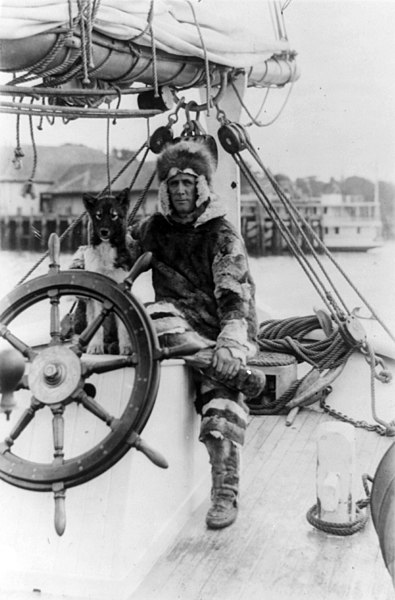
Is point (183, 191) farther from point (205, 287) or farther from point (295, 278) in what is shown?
point (295, 278)

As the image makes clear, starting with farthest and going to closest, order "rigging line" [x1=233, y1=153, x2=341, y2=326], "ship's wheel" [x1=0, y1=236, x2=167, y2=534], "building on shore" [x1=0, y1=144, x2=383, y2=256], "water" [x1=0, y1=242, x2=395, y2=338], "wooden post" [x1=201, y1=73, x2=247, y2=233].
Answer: "building on shore" [x1=0, y1=144, x2=383, y2=256]
"water" [x1=0, y1=242, x2=395, y2=338]
"wooden post" [x1=201, y1=73, x2=247, y2=233]
"rigging line" [x1=233, y1=153, x2=341, y2=326]
"ship's wheel" [x1=0, y1=236, x2=167, y2=534]

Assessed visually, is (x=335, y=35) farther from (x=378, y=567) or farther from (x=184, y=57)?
(x=378, y=567)

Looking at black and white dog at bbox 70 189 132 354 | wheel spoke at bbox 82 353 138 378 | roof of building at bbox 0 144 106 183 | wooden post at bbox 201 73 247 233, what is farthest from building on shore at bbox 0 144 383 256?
wheel spoke at bbox 82 353 138 378

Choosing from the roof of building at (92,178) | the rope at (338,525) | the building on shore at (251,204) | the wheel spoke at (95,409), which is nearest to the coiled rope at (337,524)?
the rope at (338,525)

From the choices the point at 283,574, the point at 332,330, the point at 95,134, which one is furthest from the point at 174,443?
the point at 95,134

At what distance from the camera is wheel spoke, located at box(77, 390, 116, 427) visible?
160 centimetres

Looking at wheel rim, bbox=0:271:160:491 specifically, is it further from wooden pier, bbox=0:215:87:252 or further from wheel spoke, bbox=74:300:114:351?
wooden pier, bbox=0:215:87:252

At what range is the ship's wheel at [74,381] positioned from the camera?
159 cm

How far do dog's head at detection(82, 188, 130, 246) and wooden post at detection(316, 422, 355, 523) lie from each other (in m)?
0.82

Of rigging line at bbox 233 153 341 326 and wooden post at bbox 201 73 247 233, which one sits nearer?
rigging line at bbox 233 153 341 326

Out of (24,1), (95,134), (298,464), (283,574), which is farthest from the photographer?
(95,134)

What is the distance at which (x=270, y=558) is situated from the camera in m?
2.02

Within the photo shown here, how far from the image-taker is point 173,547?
6.83ft

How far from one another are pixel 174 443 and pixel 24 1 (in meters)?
1.23
